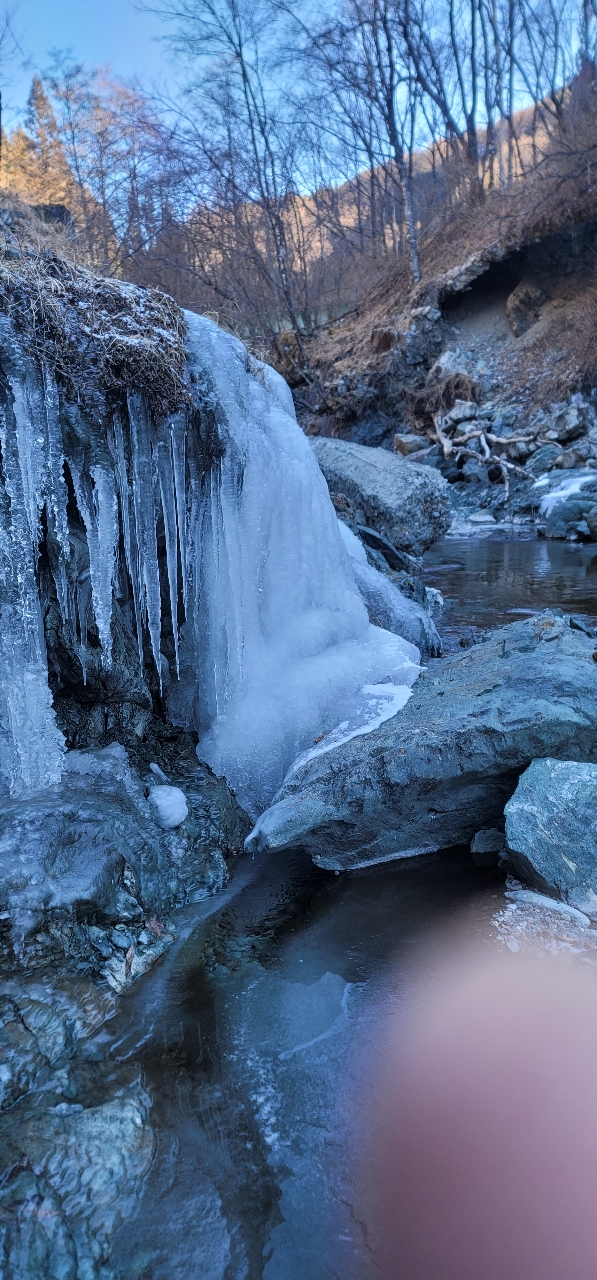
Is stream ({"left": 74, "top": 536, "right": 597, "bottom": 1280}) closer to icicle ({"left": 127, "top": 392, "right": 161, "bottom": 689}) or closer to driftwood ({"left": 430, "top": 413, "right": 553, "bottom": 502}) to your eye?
icicle ({"left": 127, "top": 392, "right": 161, "bottom": 689})

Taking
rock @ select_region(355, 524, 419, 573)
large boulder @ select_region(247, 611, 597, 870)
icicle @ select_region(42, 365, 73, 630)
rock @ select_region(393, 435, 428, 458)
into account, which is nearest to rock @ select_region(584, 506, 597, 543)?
rock @ select_region(355, 524, 419, 573)

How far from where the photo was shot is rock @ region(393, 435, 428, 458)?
1565 cm

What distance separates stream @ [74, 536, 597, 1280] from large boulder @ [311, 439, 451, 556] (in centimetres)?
449

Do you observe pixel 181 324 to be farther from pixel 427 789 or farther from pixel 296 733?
pixel 427 789

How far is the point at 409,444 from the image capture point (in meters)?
15.7

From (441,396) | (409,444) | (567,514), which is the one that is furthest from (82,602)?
(441,396)

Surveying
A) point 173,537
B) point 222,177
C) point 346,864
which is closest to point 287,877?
point 346,864

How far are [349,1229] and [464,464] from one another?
14313 millimetres

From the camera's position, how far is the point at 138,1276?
1.55m

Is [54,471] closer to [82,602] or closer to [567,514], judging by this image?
[82,602]

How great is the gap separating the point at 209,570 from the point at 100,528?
737mm

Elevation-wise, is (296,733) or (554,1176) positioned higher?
(296,733)

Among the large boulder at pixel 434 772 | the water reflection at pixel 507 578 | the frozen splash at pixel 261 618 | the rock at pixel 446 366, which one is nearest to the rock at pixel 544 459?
the water reflection at pixel 507 578

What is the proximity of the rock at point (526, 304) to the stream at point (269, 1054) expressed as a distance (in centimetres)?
1749
